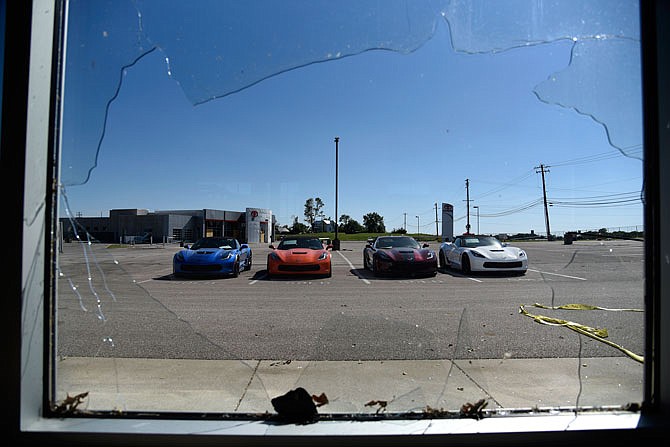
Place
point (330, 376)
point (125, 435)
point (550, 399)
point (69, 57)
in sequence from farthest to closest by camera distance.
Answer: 1. point (330, 376)
2. point (550, 399)
3. point (69, 57)
4. point (125, 435)

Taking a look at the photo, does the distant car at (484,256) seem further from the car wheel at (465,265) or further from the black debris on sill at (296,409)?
the black debris on sill at (296,409)

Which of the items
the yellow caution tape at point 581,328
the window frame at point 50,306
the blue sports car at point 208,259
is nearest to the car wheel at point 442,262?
the yellow caution tape at point 581,328

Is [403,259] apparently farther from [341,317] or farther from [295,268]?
[341,317]

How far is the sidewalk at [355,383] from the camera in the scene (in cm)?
244

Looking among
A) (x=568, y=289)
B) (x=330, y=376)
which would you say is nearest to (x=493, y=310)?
(x=568, y=289)

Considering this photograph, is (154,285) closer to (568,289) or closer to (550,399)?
(550,399)

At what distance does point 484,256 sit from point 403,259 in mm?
2287

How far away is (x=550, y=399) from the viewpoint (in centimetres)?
261

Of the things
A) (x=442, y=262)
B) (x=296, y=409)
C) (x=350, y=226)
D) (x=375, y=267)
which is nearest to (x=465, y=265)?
(x=442, y=262)

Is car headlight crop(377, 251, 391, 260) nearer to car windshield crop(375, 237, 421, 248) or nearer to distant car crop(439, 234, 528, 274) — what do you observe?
car windshield crop(375, 237, 421, 248)

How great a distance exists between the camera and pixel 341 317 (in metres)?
5.07

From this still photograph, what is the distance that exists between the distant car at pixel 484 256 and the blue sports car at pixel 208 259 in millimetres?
6327

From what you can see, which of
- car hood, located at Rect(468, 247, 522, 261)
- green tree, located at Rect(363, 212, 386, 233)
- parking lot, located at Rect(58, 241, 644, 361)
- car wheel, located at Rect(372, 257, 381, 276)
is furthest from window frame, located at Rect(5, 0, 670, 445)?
car hood, located at Rect(468, 247, 522, 261)
